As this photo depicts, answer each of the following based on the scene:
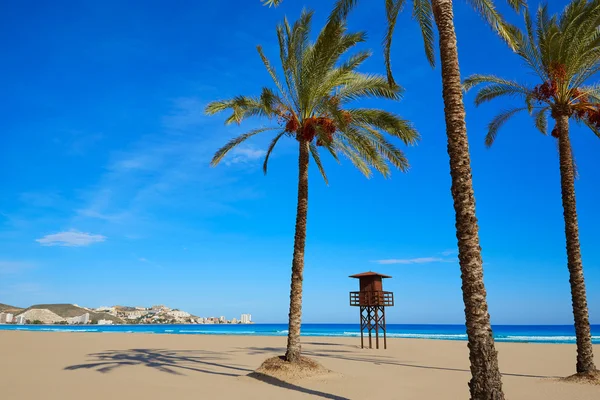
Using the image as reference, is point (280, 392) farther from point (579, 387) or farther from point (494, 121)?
point (494, 121)

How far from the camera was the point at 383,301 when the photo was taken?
86.6 feet

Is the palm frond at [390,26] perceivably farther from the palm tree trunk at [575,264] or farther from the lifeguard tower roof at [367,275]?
the lifeguard tower roof at [367,275]

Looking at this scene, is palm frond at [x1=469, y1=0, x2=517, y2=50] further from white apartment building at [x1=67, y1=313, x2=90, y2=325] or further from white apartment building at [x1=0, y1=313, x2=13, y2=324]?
white apartment building at [x1=67, y1=313, x2=90, y2=325]

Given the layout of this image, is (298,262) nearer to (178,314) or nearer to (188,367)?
(188,367)

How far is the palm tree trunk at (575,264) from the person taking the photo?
1260 cm

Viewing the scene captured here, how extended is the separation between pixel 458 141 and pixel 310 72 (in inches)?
A: 259

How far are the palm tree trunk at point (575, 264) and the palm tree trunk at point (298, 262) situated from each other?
332 inches

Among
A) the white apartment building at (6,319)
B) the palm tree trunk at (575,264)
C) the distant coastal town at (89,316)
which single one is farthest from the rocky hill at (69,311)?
the palm tree trunk at (575,264)

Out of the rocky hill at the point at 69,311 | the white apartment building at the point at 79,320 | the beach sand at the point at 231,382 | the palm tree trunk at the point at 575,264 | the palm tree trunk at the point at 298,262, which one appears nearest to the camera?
the beach sand at the point at 231,382

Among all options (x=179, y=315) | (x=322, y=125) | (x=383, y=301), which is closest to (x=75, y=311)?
(x=179, y=315)

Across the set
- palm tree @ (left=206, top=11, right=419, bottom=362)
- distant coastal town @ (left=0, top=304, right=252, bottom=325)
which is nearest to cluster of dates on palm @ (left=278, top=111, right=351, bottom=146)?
palm tree @ (left=206, top=11, right=419, bottom=362)

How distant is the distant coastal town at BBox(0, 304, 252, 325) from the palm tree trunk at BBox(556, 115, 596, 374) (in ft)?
449

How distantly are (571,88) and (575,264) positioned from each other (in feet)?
19.7

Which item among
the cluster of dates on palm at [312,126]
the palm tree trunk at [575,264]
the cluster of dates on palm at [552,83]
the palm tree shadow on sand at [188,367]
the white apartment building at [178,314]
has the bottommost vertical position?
the white apartment building at [178,314]
